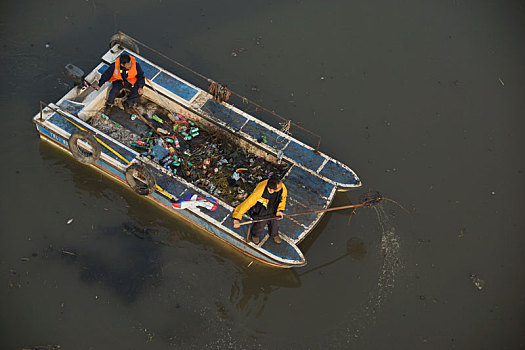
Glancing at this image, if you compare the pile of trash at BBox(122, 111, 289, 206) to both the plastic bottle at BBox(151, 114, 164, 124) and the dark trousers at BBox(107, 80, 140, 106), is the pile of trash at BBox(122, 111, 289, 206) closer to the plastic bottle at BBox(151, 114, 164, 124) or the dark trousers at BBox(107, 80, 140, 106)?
the plastic bottle at BBox(151, 114, 164, 124)

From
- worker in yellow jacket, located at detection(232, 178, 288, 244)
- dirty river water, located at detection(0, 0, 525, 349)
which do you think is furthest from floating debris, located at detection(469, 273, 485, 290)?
worker in yellow jacket, located at detection(232, 178, 288, 244)

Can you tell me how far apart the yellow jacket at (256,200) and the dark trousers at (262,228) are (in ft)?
0.99

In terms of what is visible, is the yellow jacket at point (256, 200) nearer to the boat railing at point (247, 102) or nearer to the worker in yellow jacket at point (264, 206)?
the worker in yellow jacket at point (264, 206)

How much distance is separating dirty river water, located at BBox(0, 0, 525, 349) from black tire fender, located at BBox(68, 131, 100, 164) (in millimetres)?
647

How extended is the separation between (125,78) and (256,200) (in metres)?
3.49

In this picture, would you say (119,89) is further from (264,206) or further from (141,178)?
(264,206)

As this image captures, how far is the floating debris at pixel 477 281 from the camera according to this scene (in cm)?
904

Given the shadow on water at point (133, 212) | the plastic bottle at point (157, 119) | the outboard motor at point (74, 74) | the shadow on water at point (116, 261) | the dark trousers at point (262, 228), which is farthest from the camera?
the plastic bottle at point (157, 119)

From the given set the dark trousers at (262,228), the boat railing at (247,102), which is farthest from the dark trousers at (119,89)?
the dark trousers at (262,228)

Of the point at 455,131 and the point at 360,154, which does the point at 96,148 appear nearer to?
the point at 360,154

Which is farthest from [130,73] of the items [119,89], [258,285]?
[258,285]

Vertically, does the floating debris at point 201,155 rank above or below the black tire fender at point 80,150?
above

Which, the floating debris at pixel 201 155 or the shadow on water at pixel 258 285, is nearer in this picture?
the shadow on water at pixel 258 285

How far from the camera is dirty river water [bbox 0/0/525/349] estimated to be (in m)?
8.32
